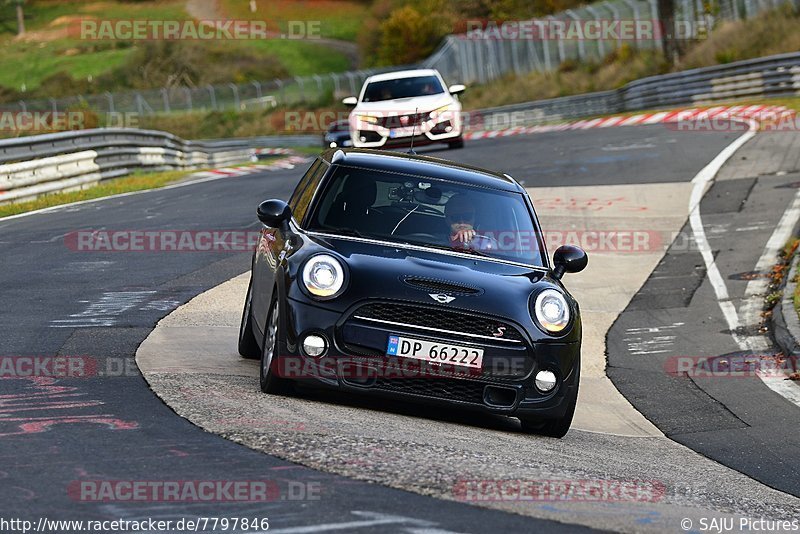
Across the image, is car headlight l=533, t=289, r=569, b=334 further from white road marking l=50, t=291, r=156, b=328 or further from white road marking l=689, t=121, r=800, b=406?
white road marking l=50, t=291, r=156, b=328

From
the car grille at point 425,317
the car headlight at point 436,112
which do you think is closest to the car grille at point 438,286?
the car grille at point 425,317

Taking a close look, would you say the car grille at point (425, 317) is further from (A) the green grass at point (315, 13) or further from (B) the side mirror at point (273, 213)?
(A) the green grass at point (315, 13)

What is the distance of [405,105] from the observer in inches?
1036

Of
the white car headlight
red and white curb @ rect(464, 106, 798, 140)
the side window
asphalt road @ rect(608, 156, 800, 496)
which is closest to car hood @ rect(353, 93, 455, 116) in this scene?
the white car headlight

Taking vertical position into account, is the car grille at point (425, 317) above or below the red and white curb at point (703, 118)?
above

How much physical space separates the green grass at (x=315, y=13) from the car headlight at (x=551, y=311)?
98361 mm

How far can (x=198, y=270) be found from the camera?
1424 centimetres

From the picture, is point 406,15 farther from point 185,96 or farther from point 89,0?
point 89,0

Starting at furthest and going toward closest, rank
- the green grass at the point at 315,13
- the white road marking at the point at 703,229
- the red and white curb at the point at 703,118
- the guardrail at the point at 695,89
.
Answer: the green grass at the point at 315,13, the guardrail at the point at 695,89, the red and white curb at the point at 703,118, the white road marking at the point at 703,229

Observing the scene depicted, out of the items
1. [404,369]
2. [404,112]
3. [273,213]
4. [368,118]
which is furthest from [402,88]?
[404,369]

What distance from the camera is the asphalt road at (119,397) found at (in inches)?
Answer: 207

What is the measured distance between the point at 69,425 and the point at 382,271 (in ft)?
6.64

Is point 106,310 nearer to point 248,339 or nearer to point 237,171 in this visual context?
point 248,339

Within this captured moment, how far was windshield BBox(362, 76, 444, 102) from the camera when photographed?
2716cm
